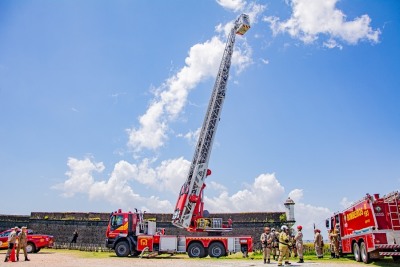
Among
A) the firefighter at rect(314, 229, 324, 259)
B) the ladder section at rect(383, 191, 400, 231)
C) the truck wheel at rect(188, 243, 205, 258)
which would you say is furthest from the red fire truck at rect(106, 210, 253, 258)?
the ladder section at rect(383, 191, 400, 231)

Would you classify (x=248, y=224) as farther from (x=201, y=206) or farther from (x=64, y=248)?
(x=64, y=248)

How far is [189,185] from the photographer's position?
2062cm

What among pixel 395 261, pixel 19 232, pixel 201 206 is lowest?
pixel 395 261

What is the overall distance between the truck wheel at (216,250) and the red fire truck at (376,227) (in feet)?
20.5

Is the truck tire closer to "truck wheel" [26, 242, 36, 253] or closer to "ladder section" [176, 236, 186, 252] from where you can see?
"ladder section" [176, 236, 186, 252]

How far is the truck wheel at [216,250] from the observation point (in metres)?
18.5

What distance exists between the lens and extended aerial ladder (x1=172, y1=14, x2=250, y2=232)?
2002 cm

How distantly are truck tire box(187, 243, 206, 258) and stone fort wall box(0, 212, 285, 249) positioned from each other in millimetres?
7970

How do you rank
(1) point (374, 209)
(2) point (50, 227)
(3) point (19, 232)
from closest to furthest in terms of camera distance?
(1) point (374, 209) → (3) point (19, 232) → (2) point (50, 227)

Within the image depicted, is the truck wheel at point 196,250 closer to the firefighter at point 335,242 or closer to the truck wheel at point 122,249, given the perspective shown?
the truck wheel at point 122,249

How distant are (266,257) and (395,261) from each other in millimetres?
5256

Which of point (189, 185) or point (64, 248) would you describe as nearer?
point (189, 185)

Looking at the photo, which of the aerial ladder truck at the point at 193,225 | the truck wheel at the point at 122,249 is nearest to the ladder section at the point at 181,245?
the aerial ladder truck at the point at 193,225

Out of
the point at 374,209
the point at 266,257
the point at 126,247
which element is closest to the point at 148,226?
the point at 126,247
